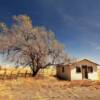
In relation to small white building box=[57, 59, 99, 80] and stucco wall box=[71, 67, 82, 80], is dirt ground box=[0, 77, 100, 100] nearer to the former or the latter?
stucco wall box=[71, 67, 82, 80]

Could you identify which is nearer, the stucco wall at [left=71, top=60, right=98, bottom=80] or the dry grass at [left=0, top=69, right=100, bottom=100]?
the dry grass at [left=0, top=69, right=100, bottom=100]

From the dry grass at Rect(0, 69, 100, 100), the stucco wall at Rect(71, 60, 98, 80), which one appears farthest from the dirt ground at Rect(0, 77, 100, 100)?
the stucco wall at Rect(71, 60, 98, 80)

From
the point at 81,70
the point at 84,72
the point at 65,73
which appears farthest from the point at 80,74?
the point at 65,73

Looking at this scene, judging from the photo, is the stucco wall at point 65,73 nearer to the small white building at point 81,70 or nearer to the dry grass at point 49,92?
the small white building at point 81,70

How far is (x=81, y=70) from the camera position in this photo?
32938 mm

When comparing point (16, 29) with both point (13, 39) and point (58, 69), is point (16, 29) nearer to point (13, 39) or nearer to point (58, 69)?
point (13, 39)

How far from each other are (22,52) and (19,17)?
6.04m

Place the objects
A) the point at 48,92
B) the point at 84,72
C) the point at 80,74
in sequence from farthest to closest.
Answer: the point at 84,72 < the point at 80,74 < the point at 48,92

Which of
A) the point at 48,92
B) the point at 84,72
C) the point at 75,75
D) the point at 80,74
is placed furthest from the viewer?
the point at 84,72

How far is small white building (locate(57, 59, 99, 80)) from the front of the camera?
107ft

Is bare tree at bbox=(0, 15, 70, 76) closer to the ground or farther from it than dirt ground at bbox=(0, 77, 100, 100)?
farther from it

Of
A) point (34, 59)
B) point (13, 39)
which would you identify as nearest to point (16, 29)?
point (13, 39)

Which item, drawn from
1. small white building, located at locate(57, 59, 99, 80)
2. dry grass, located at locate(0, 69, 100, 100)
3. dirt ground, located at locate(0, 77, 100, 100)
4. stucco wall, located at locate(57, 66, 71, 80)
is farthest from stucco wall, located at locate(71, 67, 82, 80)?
dirt ground, located at locate(0, 77, 100, 100)

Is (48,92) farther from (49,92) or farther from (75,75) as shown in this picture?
(75,75)
